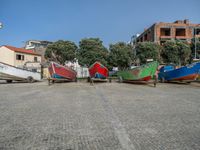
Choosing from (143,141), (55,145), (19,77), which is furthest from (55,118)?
(19,77)

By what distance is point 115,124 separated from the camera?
4113mm

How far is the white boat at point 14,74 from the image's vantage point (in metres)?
17.0

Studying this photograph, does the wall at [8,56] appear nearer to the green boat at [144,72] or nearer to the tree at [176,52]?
the green boat at [144,72]

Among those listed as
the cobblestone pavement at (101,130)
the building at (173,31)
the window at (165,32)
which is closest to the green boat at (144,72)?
the cobblestone pavement at (101,130)

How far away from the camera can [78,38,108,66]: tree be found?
28297 millimetres

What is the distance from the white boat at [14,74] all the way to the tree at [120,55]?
500 inches

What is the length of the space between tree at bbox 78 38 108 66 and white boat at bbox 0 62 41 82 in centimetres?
1056

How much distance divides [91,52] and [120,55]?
4.68 metres

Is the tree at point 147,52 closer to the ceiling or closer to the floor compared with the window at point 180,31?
closer to the floor

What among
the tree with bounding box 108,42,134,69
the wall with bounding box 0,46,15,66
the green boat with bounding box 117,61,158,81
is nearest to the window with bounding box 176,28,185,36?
the tree with bounding box 108,42,134,69

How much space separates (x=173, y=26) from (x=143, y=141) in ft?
165

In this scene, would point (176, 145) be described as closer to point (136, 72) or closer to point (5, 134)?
point (5, 134)

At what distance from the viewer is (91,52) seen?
28109 millimetres

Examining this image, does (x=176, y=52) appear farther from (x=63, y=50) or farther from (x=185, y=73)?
(x=63, y=50)
